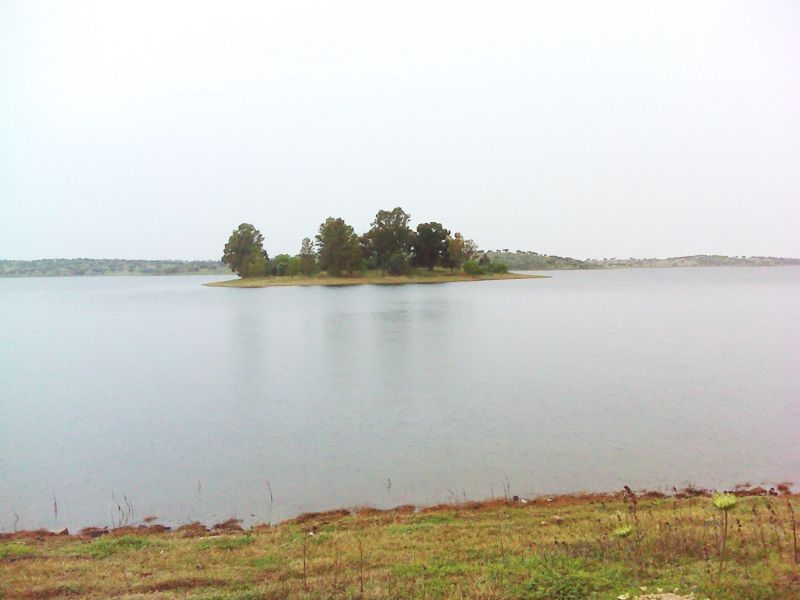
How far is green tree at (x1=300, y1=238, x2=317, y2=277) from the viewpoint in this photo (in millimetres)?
133000

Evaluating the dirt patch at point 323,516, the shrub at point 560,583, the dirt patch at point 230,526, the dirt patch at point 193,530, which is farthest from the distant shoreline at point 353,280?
the shrub at point 560,583

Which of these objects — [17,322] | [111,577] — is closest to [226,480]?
[111,577]

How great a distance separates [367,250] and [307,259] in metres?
14.3

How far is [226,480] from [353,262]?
11043cm

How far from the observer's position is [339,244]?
121562mm

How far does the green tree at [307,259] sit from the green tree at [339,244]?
27.1 ft

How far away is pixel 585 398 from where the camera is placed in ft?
68.9

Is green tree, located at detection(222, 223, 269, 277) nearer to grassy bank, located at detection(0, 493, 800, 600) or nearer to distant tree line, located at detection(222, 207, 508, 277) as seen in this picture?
distant tree line, located at detection(222, 207, 508, 277)

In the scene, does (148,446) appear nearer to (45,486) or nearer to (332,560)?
(45,486)

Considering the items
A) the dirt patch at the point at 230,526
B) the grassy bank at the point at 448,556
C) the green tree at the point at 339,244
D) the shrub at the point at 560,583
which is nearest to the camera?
the shrub at the point at 560,583

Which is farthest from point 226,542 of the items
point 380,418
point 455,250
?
point 455,250

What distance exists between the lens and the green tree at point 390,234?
124 metres

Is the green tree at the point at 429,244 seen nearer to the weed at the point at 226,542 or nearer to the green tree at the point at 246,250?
the green tree at the point at 246,250

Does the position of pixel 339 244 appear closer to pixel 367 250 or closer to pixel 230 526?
pixel 367 250
